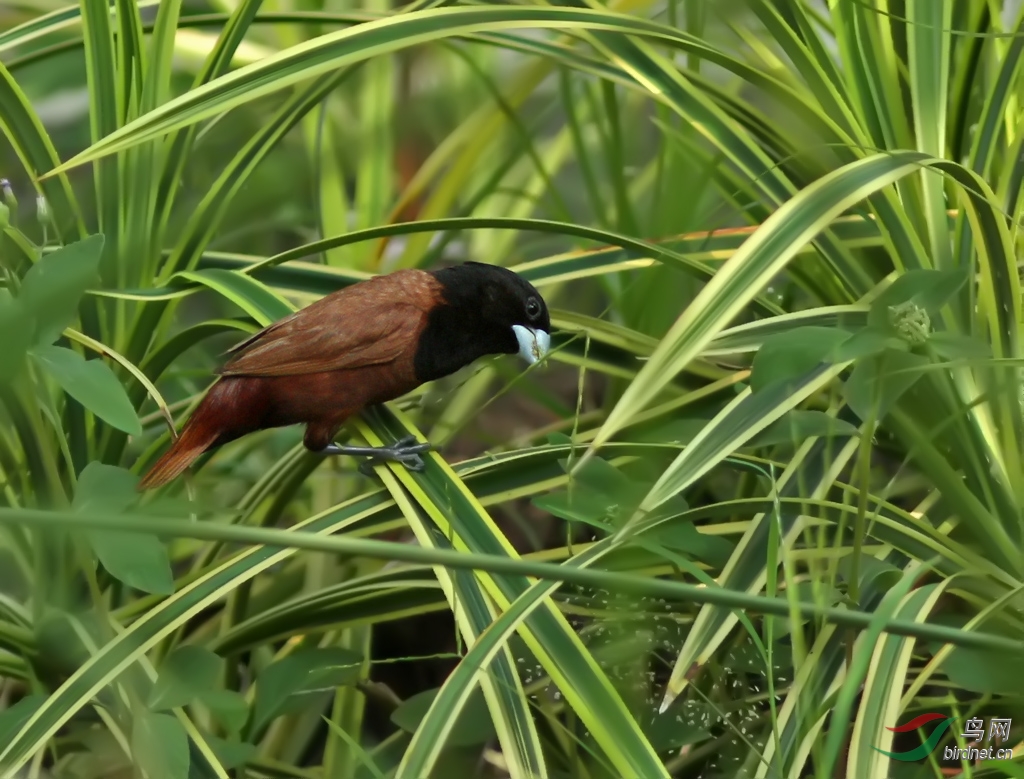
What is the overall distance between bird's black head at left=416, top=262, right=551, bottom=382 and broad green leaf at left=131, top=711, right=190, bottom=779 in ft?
1.96

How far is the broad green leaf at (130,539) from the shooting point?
865 millimetres

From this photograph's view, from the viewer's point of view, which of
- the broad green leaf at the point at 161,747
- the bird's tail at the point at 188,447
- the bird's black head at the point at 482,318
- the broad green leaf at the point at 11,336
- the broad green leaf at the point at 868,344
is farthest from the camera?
the bird's black head at the point at 482,318

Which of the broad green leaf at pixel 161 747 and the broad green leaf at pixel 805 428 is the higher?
the broad green leaf at pixel 805 428

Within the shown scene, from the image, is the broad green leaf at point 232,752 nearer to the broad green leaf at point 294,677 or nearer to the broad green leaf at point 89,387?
the broad green leaf at point 294,677

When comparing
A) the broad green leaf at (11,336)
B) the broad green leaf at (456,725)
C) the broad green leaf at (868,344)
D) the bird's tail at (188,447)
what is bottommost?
the broad green leaf at (456,725)

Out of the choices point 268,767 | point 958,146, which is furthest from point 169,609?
point 958,146

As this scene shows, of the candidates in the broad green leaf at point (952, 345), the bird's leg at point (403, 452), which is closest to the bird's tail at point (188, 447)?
the bird's leg at point (403, 452)

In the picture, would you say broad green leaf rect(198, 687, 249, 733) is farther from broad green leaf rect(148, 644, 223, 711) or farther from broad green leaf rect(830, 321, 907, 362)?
broad green leaf rect(830, 321, 907, 362)

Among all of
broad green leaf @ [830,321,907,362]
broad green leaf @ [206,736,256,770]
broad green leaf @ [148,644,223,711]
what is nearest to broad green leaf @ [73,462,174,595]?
broad green leaf @ [148,644,223,711]

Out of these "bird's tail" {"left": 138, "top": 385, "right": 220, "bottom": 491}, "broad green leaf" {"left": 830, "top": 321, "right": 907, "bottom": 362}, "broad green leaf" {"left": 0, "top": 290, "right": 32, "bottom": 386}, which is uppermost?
"broad green leaf" {"left": 0, "top": 290, "right": 32, "bottom": 386}

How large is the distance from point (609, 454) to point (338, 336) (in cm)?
37

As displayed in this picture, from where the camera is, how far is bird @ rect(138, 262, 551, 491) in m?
1.29

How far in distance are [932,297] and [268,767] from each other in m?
0.90

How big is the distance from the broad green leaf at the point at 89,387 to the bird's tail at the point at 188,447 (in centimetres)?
40
